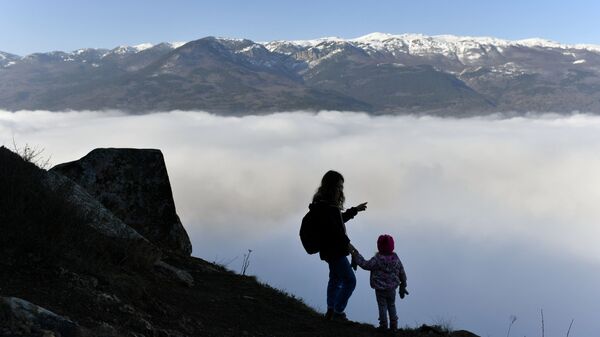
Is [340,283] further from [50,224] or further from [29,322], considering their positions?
[29,322]

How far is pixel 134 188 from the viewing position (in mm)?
13289

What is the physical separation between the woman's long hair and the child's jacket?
44.9 inches

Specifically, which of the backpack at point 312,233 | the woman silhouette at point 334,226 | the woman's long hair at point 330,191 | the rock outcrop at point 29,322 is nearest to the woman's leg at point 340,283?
the woman silhouette at point 334,226

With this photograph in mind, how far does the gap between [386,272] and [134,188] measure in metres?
7.74

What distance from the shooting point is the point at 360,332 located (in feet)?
26.9

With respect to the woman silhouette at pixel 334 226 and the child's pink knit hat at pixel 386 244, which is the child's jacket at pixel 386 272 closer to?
the child's pink knit hat at pixel 386 244

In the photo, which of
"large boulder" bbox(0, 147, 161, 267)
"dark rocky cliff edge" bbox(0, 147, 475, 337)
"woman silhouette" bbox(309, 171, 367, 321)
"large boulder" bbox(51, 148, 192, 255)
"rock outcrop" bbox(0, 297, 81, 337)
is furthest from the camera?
"large boulder" bbox(51, 148, 192, 255)

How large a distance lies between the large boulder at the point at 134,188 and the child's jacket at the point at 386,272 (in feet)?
19.2

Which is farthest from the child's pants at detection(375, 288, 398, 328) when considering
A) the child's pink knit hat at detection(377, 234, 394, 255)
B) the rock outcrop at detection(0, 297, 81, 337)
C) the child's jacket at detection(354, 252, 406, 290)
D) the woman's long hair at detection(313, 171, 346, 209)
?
the rock outcrop at detection(0, 297, 81, 337)

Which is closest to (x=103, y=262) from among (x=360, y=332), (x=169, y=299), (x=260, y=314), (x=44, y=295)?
(x=169, y=299)

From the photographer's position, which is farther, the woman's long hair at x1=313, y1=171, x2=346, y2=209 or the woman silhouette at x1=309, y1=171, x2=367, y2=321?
the woman's long hair at x1=313, y1=171, x2=346, y2=209

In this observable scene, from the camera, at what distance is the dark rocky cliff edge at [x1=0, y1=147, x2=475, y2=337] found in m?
5.22

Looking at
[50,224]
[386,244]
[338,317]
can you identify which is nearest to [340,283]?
[338,317]

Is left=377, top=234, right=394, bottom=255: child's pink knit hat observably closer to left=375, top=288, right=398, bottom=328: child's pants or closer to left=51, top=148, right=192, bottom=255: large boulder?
left=375, top=288, right=398, bottom=328: child's pants
